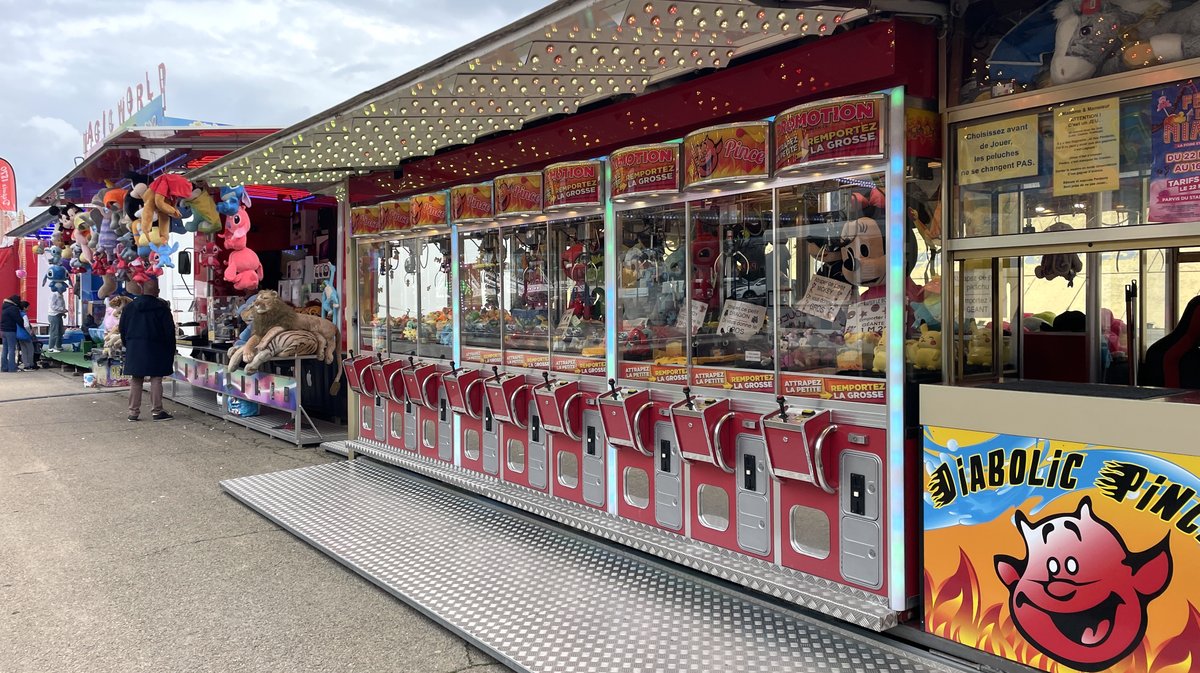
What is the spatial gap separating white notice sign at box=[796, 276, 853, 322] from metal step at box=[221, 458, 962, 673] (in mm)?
1375

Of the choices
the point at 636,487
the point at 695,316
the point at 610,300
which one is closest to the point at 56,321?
the point at 610,300

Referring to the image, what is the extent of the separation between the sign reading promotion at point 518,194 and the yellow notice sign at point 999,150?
2.61m

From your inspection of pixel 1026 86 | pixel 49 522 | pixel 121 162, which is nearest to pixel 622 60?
pixel 1026 86

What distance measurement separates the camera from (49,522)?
5.54 m

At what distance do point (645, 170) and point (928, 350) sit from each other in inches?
69.7

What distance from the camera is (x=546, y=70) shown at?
3916mm

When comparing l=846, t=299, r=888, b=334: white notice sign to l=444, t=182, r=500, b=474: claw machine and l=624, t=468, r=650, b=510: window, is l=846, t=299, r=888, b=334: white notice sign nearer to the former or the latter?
l=624, t=468, r=650, b=510: window

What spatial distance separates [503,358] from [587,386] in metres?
0.98

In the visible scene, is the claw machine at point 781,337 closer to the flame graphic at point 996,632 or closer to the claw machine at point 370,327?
the flame graphic at point 996,632

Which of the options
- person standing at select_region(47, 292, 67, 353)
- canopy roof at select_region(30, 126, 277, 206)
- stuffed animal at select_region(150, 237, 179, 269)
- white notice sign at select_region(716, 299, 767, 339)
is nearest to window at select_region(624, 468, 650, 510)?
white notice sign at select_region(716, 299, 767, 339)

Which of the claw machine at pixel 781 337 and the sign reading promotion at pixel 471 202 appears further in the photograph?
the sign reading promotion at pixel 471 202

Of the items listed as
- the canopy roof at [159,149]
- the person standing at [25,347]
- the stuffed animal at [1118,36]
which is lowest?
the person standing at [25,347]

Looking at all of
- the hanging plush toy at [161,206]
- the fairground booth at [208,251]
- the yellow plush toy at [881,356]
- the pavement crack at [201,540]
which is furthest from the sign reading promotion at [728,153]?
the hanging plush toy at [161,206]

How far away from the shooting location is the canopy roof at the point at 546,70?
3145 millimetres
